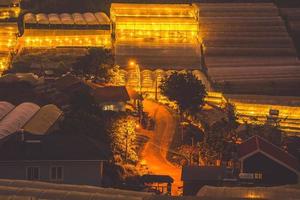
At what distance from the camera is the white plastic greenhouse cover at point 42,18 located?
118 feet

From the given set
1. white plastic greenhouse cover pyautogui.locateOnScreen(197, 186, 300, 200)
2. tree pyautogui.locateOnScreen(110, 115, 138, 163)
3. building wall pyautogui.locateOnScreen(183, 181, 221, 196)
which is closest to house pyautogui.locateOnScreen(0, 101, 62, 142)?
tree pyautogui.locateOnScreen(110, 115, 138, 163)

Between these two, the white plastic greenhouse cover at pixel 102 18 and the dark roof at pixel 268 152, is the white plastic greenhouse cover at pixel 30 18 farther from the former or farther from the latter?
the dark roof at pixel 268 152

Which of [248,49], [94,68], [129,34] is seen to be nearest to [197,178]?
[94,68]

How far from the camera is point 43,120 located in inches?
838

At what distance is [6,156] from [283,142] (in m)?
9.41

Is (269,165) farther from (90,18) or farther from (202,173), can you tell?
(90,18)

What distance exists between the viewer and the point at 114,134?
21.5 metres

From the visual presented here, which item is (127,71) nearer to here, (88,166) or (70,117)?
(70,117)

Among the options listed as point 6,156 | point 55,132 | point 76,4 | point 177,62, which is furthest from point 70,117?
point 76,4

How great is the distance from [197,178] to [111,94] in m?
7.94

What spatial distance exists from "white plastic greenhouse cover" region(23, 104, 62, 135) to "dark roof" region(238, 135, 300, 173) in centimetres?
545

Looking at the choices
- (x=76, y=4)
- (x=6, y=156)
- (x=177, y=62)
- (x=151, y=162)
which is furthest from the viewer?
(x=76, y=4)

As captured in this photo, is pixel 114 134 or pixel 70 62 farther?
pixel 70 62

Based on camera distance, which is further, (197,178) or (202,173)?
(202,173)
